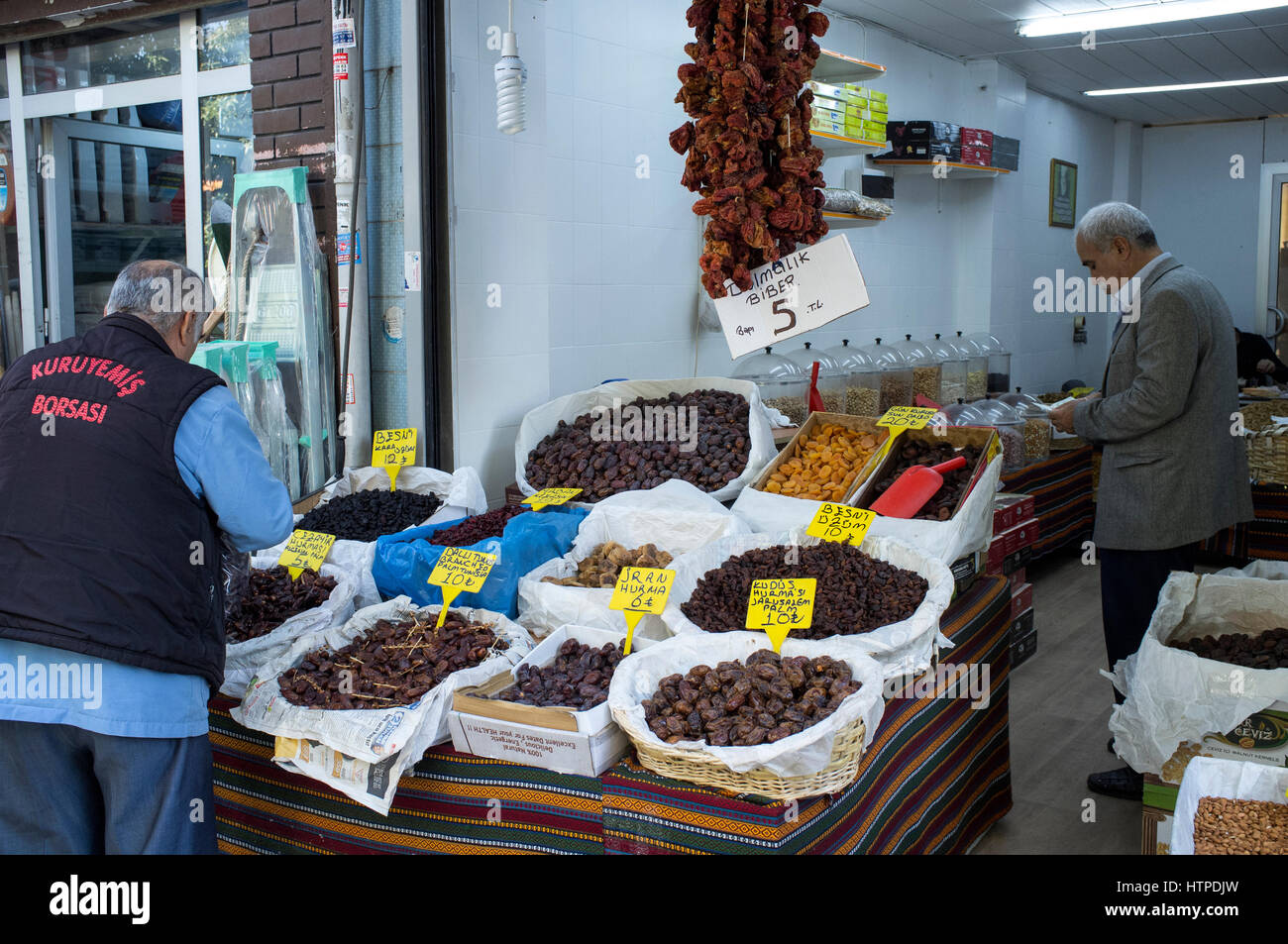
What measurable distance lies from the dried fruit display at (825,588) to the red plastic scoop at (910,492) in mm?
375

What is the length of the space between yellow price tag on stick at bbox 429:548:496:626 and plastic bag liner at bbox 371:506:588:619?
4.4 inches

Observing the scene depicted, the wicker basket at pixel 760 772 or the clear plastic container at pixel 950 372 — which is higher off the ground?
the clear plastic container at pixel 950 372

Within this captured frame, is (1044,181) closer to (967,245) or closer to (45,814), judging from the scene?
(967,245)

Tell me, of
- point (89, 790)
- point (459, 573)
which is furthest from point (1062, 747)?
point (89, 790)

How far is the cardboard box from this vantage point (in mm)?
1972

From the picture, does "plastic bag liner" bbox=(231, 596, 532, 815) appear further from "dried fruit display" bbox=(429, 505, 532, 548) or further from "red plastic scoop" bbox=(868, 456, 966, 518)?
"red plastic scoop" bbox=(868, 456, 966, 518)

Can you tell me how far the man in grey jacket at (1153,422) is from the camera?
304 centimetres

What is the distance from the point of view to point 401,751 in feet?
6.69

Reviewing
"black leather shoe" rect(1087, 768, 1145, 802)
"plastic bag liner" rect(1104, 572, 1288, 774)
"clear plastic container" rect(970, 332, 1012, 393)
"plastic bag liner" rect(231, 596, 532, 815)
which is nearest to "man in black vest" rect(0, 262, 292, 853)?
"plastic bag liner" rect(231, 596, 532, 815)

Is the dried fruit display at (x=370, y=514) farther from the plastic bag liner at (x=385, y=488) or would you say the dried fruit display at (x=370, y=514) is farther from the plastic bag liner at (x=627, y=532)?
the plastic bag liner at (x=627, y=532)

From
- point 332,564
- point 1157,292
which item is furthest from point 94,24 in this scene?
point 1157,292

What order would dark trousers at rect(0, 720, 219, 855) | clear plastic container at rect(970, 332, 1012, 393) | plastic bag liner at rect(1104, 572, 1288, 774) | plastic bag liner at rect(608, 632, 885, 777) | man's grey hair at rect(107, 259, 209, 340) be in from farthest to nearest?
clear plastic container at rect(970, 332, 1012, 393) → plastic bag liner at rect(1104, 572, 1288, 774) → man's grey hair at rect(107, 259, 209, 340) → dark trousers at rect(0, 720, 219, 855) → plastic bag liner at rect(608, 632, 885, 777)

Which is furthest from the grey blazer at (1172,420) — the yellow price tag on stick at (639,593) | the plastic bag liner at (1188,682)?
the yellow price tag on stick at (639,593)

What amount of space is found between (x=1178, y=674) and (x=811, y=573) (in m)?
0.89
